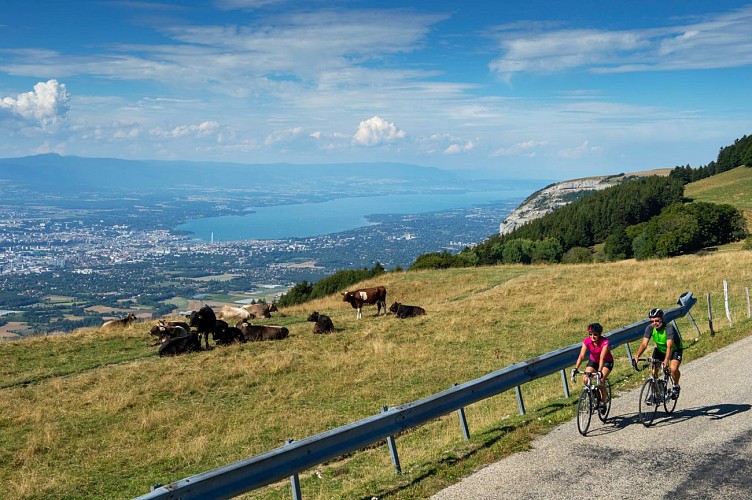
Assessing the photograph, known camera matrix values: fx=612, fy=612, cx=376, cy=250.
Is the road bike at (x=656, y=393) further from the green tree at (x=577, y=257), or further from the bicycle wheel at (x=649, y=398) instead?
the green tree at (x=577, y=257)

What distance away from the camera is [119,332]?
26.0 meters

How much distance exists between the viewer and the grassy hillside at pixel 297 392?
405 inches

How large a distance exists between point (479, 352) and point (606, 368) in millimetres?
9190

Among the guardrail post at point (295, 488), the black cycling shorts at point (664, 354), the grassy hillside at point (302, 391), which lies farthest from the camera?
the black cycling shorts at point (664, 354)

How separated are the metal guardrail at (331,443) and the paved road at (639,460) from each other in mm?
1332

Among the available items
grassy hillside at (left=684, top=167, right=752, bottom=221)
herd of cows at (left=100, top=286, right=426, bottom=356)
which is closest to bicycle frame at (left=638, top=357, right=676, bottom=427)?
herd of cows at (left=100, top=286, right=426, bottom=356)

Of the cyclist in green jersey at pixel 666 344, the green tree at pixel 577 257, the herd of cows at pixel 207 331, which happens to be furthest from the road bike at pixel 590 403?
the green tree at pixel 577 257

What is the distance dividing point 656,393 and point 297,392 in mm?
8724

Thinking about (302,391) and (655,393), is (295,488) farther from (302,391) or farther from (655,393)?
(302,391)

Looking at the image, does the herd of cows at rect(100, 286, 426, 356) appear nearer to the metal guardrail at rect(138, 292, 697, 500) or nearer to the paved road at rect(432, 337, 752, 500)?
the metal guardrail at rect(138, 292, 697, 500)

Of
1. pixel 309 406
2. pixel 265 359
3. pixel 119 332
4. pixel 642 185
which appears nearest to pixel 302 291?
pixel 119 332

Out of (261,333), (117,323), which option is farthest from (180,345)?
(117,323)

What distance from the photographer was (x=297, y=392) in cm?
1587

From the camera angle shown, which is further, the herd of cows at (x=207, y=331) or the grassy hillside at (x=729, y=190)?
the grassy hillside at (x=729, y=190)
